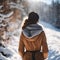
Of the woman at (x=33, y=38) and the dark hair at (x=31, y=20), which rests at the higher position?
the dark hair at (x=31, y=20)

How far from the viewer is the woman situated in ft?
12.2

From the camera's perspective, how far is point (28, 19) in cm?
376

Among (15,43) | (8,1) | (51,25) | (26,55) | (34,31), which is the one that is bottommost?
(51,25)

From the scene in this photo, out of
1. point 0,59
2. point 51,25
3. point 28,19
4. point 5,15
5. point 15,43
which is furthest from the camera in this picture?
point 51,25

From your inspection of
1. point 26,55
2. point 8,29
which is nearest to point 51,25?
point 8,29

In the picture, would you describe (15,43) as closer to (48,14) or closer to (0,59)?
(0,59)

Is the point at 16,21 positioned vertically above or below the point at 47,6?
above

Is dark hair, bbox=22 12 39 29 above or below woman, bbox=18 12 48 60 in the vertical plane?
above

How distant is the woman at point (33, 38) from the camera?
3.72 meters

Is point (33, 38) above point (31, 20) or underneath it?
underneath

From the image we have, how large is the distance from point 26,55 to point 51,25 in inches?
818

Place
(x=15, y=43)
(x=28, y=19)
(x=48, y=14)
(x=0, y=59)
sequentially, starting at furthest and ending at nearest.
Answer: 1. (x=48, y=14)
2. (x=15, y=43)
3. (x=0, y=59)
4. (x=28, y=19)

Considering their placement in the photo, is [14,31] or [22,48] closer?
[22,48]

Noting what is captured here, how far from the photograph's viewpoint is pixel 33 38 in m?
3.72
